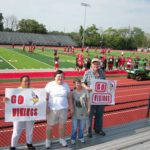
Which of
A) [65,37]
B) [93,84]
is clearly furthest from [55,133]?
[65,37]

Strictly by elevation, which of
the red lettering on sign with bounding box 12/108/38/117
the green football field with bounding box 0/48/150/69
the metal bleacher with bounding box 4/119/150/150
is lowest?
the green football field with bounding box 0/48/150/69

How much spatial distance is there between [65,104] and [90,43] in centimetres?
10237

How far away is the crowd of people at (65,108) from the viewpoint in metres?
6.31

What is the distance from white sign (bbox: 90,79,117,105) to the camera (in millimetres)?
7353

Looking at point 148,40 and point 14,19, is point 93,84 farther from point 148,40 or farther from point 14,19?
point 148,40

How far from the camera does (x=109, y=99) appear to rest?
307 inches

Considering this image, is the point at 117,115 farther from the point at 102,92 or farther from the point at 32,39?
the point at 32,39

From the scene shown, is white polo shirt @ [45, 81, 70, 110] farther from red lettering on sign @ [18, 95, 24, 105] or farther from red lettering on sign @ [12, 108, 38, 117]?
red lettering on sign @ [18, 95, 24, 105]

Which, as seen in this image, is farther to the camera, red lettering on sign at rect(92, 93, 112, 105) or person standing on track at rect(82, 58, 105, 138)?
red lettering on sign at rect(92, 93, 112, 105)

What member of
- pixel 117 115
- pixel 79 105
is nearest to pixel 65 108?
pixel 79 105

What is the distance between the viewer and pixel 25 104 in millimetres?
6324

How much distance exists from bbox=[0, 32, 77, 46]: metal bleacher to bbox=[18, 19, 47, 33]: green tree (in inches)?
368

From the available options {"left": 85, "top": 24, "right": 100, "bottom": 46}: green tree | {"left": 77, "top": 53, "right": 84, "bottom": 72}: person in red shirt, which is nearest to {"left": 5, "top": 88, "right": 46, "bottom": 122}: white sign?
{"left": 77, "top": 53, "right": 84, "bottom": 72}: person in red shirt

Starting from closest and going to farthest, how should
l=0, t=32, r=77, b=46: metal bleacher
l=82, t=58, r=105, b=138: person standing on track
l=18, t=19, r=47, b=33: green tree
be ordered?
l=82, t=58, r=105, b=138: person standing on track, l=0, t=32, r=77, b=46: metal bleacher, l=18, t=19, r=47, b=33: green tree
